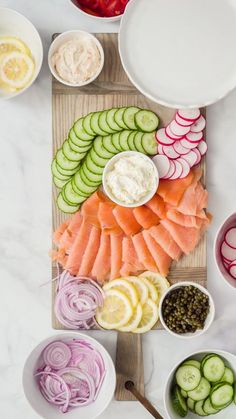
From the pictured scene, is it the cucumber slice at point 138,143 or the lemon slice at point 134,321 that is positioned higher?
the cucumber slice at point 138,143

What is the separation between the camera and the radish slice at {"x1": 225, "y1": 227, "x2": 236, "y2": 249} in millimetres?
2232

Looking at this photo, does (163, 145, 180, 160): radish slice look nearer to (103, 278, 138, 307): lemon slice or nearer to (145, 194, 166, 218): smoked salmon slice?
(145, 194, 166, 218): smoked salmon slice

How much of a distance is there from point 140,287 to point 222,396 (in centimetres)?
43

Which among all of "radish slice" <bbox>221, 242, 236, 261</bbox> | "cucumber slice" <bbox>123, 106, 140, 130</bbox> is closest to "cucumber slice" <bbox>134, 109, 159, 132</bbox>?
"cucumber slice" <bbox>123, 106, 140, 130</bbox>

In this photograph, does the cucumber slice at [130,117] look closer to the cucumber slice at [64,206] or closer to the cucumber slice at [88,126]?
the cucumber slice at [88,126]

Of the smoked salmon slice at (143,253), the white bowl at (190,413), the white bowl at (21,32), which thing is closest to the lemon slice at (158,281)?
the smoked salmon slice at (143,253)

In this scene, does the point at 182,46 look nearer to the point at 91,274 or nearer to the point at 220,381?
the point at 91,274

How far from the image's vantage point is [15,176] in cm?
234

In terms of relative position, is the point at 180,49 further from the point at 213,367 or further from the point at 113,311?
the point at 213,367

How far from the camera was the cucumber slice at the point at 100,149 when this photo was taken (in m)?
2.26

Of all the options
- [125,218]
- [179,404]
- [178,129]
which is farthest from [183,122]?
[179,404]

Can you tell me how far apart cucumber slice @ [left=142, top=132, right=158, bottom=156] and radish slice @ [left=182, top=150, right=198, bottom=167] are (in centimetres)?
10

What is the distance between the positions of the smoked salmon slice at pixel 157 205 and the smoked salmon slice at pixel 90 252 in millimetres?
190

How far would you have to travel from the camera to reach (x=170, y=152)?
7.39 ft
